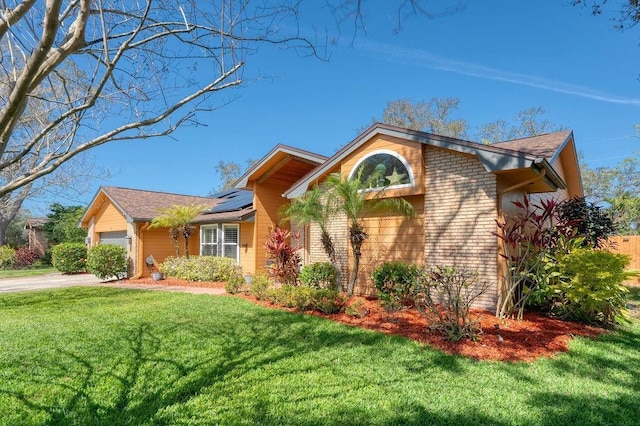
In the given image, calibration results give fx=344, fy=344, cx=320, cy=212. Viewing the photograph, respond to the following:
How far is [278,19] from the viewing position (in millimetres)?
4137

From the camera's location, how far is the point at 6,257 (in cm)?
2473

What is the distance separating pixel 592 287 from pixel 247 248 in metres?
12.7

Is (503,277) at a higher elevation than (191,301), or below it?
higher

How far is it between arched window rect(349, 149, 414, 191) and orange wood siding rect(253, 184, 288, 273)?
6186 millimetres

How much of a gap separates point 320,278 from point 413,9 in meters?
8.33

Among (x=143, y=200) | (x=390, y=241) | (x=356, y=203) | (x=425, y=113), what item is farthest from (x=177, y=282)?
(x=425, y=113)

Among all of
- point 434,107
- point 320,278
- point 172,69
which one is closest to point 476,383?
point 172,69

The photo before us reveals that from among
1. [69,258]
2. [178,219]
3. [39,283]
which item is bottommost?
[39,283]

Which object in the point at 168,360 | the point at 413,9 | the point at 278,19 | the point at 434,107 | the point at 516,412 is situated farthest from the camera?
the point at 434,107

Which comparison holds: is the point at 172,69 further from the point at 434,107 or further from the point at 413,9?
the point at 434,107

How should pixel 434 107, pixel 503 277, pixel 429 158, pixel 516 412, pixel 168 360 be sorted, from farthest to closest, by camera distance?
1. pixel 434 107
2. pixel 429 158
3. pixel 503 277
4. pixel 168 360
5. pixel 516 412

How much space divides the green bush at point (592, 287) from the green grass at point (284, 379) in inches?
23.8

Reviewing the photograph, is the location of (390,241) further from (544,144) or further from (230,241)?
(230,241)

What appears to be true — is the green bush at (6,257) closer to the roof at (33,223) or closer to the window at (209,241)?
the roof at (33,223)
